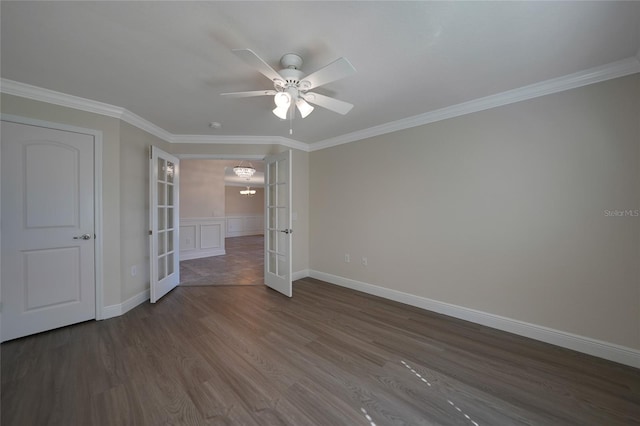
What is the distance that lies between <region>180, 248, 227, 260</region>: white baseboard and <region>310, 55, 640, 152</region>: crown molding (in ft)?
17.1

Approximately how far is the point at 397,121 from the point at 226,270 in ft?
13.9

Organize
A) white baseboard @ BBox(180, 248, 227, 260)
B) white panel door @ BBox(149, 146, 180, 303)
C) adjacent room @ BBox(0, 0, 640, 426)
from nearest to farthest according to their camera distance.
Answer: adjacent room @ BBox(0, 0, 640, 426)
white panel door @ BBox(149, 146, 180, 303)
white baseboard @ BBox(180, 248, 227, 260)

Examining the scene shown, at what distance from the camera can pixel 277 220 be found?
373 centimetres

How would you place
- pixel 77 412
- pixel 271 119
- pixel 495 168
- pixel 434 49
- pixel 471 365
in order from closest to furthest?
pixel 77 412
pixel 434 49
pixel 471 365
pixel 495 168
pixel 271 119

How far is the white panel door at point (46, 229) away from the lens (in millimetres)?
2205

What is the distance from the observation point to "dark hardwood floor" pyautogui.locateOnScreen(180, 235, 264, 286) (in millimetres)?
4076

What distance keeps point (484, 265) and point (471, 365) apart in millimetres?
1088

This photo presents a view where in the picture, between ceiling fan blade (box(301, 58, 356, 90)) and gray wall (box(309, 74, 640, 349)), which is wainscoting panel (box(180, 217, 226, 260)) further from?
ceiling fan blade (box(301, 58, 356, 90))

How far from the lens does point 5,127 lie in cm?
217

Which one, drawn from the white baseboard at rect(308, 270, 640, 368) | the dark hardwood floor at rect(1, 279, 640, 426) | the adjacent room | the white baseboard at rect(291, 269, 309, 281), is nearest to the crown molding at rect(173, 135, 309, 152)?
the adjacent room

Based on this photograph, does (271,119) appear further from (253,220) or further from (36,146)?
(253,220)

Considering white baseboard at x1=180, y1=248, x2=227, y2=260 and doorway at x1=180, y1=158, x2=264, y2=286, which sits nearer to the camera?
doorway at x1=180, y1=158, x2=264, y2=286

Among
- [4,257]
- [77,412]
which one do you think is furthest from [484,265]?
[4,257]

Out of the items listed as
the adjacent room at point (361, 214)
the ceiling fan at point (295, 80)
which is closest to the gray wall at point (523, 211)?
the adjacent room at point (361, 214)
